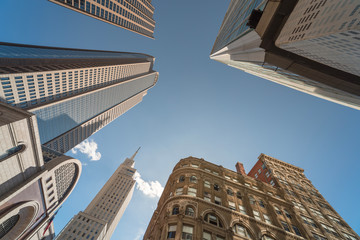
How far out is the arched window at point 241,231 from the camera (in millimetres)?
21175

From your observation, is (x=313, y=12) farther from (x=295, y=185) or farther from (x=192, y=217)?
(x=295, y=185)

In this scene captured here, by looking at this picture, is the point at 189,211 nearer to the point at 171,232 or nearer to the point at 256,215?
the point at 171,232

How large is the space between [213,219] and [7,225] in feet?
138

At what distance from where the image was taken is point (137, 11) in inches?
5871

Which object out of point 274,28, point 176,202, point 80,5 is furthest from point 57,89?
point 274,28

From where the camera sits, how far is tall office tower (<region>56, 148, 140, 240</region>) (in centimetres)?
9781

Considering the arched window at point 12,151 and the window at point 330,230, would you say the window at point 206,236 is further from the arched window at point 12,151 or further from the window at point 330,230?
the arched window at point 12,151

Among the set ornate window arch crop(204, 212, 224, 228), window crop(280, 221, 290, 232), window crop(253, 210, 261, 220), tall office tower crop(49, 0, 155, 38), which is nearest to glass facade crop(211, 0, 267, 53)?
ornate window arch crop(204, 212, 224, 228)

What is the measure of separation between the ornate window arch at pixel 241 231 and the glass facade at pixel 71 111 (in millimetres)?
127278

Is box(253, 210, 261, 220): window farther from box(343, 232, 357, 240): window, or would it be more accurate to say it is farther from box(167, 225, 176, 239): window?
box(343, 232, 357, 240): window

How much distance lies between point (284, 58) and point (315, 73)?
3353 mm

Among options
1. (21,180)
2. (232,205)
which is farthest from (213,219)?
(21,180)

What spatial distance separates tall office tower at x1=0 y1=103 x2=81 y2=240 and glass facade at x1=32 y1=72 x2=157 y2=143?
284ft

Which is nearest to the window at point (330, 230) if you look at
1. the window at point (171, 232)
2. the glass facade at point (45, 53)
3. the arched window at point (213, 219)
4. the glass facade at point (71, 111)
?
the arched window at point (213, 219)
